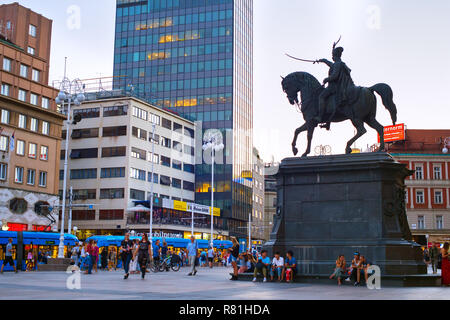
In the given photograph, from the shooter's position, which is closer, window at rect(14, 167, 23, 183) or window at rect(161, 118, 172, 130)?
window at rect(14, 167, 23, 183)

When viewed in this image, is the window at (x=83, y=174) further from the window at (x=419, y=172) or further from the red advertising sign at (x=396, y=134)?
the window at (x=419, y=172)

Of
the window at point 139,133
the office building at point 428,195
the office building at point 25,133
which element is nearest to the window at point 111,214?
the window at point 139,133

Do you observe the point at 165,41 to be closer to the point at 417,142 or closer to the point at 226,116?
the point at 226,116

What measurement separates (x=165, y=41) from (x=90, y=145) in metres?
34.1

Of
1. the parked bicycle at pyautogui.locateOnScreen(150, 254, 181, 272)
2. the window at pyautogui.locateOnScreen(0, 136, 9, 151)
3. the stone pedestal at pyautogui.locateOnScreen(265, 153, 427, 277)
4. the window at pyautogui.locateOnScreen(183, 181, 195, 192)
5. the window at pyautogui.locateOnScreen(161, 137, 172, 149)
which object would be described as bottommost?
the parked bicycle at pyautogui.locateOnScreen(150, 254, 181, 272)

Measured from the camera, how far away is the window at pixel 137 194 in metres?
83.6

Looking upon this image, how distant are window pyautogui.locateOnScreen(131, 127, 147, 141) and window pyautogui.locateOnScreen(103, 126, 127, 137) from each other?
4.33 ft

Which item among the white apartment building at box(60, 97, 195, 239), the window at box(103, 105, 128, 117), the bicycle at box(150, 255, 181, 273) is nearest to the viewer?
the bicycle at box(150, 255, 181, 273)

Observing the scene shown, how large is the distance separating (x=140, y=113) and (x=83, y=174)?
1260 cm

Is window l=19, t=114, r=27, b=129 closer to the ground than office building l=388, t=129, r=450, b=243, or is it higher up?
higher up

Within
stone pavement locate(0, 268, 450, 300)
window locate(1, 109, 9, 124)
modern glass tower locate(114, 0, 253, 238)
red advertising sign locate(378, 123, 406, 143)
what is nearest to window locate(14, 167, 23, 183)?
window locate(1, 109, 9, 124)

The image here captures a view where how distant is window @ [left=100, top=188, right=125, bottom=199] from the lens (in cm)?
8250

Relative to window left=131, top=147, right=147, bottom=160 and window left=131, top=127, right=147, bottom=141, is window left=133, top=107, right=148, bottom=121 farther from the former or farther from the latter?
window left=131, top=147, right=147, bottom=160
